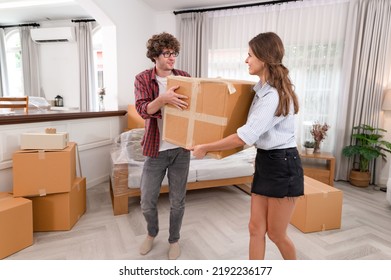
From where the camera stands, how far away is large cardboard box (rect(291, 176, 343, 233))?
2297mm

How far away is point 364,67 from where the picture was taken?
3.60 meters

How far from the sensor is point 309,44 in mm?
3891

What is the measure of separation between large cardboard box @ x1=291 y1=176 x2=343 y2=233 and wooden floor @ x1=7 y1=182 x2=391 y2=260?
60 millimetres

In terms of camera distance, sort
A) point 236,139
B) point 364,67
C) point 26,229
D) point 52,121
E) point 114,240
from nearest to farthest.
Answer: point 236,139 → point 26,229 → point 114,240 → point 52,121 → point 364,67

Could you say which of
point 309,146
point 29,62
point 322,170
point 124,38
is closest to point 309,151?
point 309,146

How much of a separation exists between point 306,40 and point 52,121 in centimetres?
341

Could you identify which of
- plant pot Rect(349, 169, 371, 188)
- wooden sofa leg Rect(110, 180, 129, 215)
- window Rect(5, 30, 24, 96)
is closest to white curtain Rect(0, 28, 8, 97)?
window Rect(5, 30, 24, 96)

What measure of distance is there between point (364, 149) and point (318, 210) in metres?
1.68

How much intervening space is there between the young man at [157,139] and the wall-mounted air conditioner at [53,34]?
489 cm

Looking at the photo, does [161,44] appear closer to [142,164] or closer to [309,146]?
[142,164]

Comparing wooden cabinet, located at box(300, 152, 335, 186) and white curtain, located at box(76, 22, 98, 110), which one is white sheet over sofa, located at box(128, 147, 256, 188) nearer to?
wooden cabinet, located at box(300, 152, 335, 186)

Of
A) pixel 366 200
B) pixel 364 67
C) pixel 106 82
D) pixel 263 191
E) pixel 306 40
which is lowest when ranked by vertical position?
pixel 366 200

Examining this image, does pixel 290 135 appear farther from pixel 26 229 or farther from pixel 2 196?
pixel 2 196
